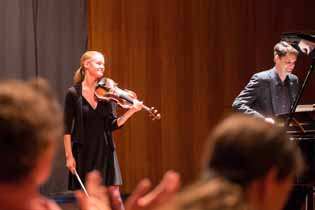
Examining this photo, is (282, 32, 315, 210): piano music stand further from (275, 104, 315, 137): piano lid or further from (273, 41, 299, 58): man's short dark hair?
(273, 41, 299, 58): man's short dark hair

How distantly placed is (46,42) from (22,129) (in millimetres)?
7599

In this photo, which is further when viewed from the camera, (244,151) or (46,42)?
(46,42)

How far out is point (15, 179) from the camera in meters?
1.25

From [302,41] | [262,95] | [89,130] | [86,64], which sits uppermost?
[302,41]

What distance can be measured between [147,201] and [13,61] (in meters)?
7.10

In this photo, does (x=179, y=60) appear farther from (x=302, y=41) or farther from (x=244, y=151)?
(x=244, y=151)

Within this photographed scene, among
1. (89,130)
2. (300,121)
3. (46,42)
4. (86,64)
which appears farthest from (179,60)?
(300,121)

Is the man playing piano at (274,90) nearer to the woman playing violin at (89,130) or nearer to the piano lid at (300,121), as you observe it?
the piano lid at (300,121)

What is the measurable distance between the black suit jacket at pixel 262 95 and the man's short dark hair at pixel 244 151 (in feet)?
15.6

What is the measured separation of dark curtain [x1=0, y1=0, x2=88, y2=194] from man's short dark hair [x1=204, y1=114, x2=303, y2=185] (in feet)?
23.3

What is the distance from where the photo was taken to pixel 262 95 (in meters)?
6.24

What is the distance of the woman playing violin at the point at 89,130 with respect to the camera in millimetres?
5984

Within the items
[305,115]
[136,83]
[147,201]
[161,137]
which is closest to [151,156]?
[161,137]

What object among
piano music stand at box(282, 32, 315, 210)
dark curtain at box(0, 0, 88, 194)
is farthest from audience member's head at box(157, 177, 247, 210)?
dark curtain at box(0, 0, 88, 194)
